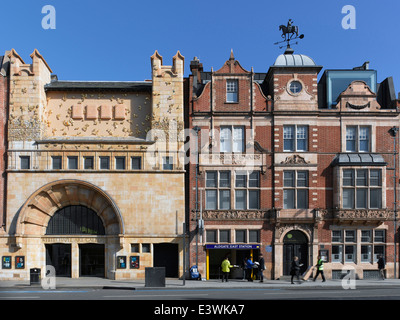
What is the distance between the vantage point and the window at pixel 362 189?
30.2m

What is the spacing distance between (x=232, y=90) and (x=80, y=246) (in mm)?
14447

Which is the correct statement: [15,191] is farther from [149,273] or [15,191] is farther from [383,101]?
[383,101]

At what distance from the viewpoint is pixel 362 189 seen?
3022cm

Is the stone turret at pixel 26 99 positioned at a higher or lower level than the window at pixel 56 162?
higher

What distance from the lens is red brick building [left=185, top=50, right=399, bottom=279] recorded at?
30062mm

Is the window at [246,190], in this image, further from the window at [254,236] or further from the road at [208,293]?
the road at [208,293]

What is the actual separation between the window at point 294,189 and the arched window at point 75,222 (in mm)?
12350

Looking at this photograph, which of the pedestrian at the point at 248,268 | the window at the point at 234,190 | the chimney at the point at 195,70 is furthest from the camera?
the chimney at the point at 195,70

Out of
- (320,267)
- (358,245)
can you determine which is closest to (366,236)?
(358,245)

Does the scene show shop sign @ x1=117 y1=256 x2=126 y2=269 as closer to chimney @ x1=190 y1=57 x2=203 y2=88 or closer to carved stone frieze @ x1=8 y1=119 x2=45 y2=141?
carved stone frieze @ x1=8 y1=119 x2=45 y2=141

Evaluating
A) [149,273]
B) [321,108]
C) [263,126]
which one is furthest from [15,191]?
[321,108]

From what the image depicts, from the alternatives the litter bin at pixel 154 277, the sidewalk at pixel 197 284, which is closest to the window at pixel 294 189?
the sidewalk at pixel 197 284

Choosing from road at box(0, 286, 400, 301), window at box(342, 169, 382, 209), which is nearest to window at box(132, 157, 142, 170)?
road at box(0, 286, 400, 301)

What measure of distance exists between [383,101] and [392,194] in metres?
6.72
